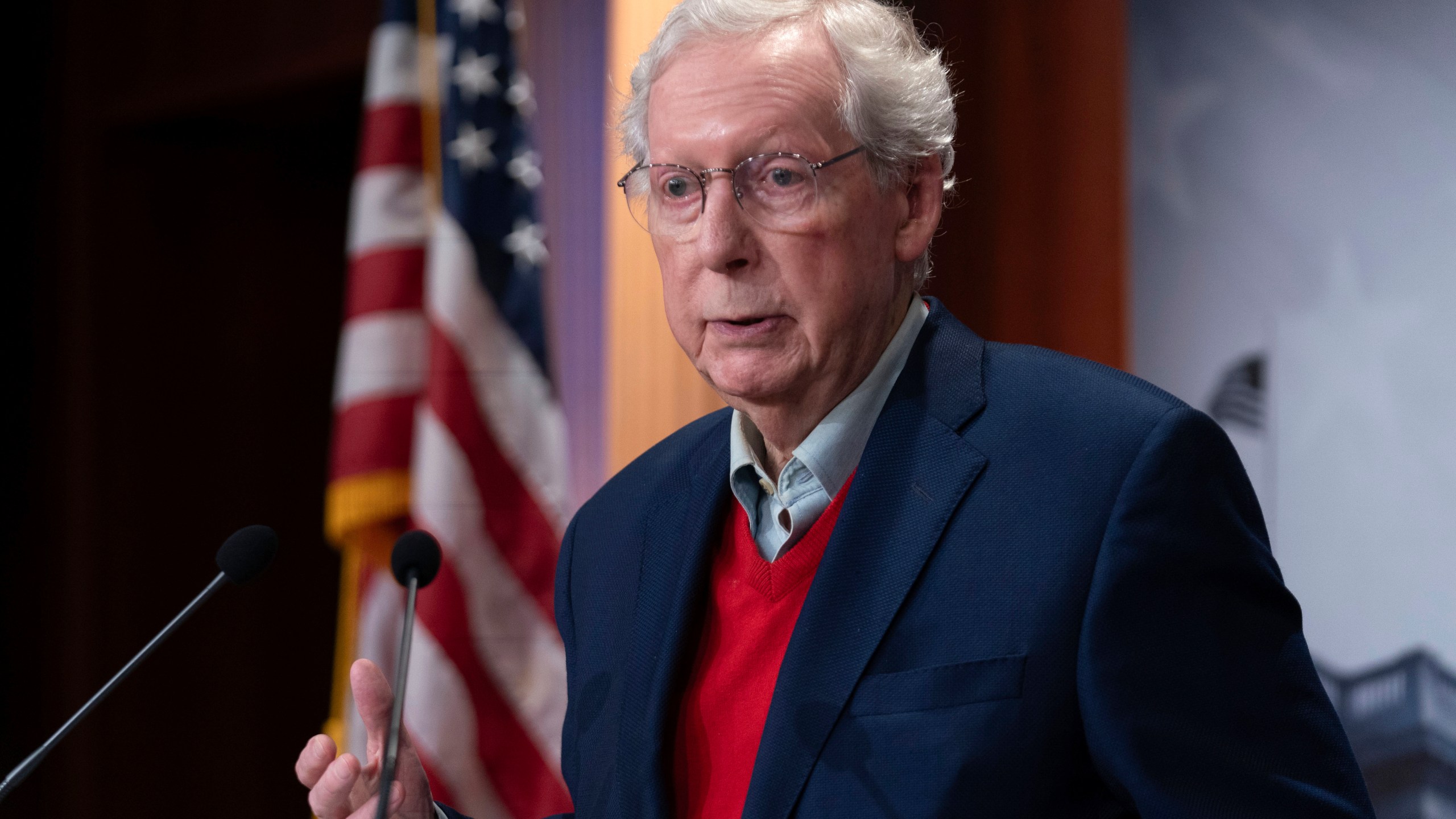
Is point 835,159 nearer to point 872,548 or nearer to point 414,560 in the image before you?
point 872,548

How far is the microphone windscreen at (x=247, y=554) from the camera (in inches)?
47.1

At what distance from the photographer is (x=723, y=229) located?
123 cm

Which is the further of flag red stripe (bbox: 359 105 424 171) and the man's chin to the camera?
flag red stripe (bbox: 359 105 424 171)

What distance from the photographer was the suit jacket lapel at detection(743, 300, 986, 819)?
110cm

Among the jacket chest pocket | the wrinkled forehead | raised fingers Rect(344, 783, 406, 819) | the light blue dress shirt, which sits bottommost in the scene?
raised fingers Rect(344, 783, 406, 819)

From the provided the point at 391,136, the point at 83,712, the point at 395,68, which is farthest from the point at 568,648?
the point at 395,68

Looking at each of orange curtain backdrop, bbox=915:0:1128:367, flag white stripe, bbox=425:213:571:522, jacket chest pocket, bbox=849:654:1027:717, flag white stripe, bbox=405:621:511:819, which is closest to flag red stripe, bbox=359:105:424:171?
flag white stripe, bbox=425:213:571:522

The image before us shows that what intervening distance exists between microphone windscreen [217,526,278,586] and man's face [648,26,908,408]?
1.57 ft

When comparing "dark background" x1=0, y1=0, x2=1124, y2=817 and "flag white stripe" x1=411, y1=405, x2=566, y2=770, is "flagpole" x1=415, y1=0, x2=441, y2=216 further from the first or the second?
"dark background" x1=0, y1=0, x2=1124, y2=817

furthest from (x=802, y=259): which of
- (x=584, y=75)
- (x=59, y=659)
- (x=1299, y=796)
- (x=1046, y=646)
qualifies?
(x=59, y=659)

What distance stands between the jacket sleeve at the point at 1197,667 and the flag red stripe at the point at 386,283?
2080 millimetres

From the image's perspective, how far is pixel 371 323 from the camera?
2783mm

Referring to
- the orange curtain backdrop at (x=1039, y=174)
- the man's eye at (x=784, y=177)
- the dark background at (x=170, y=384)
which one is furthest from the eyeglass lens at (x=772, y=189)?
the dark background at (x=170, y=384)

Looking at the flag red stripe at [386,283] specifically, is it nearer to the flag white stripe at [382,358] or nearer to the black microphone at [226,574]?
the flag white stripe at [382,358]
